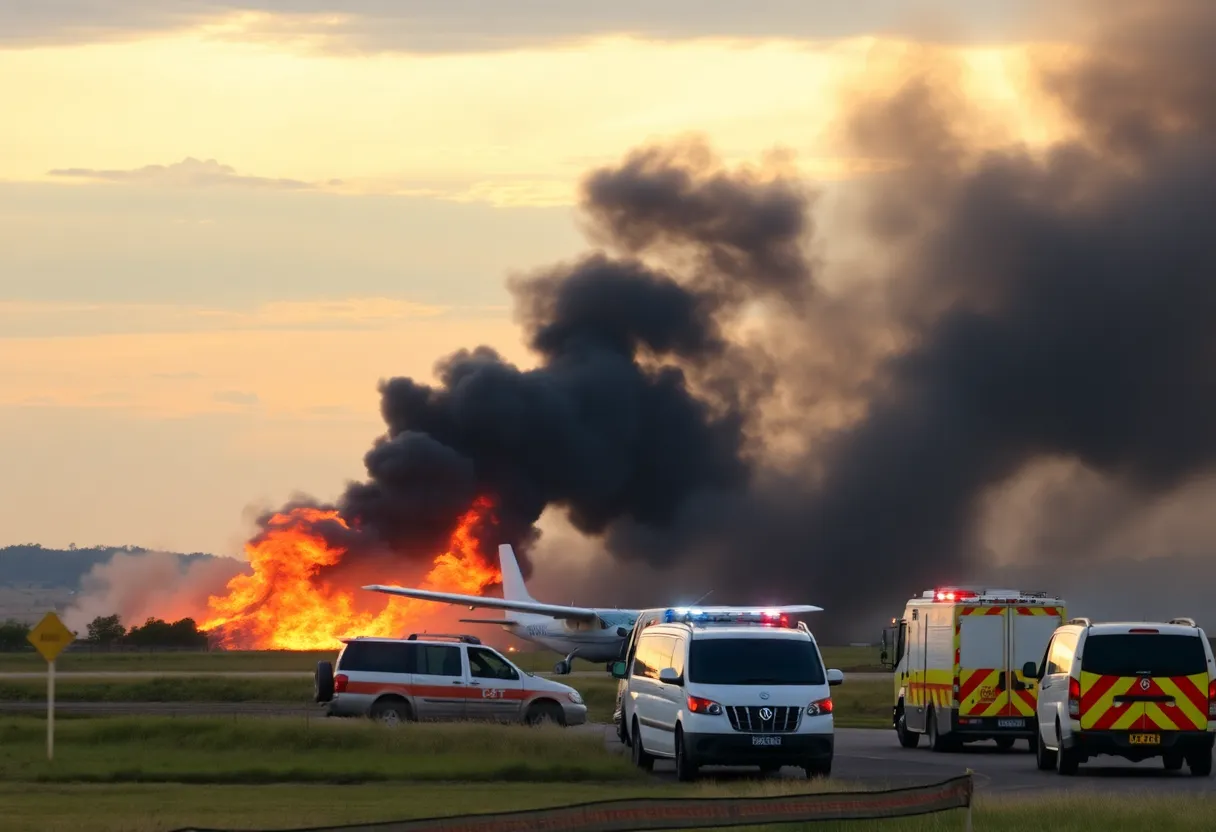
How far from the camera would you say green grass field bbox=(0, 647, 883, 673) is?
84.2 metres

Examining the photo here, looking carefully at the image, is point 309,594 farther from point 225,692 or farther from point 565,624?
point 225,692

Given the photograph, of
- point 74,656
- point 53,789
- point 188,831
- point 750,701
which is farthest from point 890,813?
point 74,656

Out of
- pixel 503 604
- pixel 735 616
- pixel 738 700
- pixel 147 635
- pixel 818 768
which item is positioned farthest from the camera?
pixel 147 635

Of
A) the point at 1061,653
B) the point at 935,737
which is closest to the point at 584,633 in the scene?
the point at 935,737

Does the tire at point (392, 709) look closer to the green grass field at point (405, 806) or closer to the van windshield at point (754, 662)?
the green grass field at point (405, 806)

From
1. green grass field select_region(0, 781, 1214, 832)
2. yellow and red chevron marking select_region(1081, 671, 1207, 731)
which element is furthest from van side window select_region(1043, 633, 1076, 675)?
green grass field select_region(0, 781, 1214, 832)

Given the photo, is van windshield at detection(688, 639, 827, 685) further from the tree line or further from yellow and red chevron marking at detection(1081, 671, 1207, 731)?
→ the tree line

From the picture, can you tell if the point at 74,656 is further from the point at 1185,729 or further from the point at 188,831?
the point at 188,831

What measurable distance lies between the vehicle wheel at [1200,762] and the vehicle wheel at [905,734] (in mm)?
7393

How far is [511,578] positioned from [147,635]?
108ft

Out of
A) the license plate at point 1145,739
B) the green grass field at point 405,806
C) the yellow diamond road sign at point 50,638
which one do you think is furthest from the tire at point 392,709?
the license plate at point 1145,739

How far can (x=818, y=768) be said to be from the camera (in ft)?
84.9

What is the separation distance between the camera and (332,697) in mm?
35312

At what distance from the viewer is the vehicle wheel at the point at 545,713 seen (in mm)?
35719
